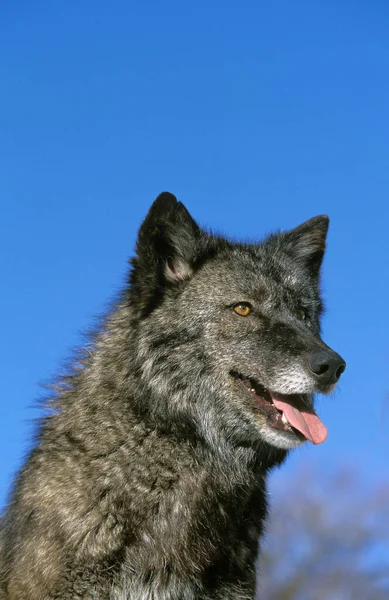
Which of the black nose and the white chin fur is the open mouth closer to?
the white chin fur

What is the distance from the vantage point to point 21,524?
19.7 feet

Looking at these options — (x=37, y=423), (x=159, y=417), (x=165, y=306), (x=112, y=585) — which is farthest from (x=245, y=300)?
(x=112, y=585)

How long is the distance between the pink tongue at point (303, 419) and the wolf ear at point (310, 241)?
161 centimetres

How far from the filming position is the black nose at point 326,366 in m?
6.23

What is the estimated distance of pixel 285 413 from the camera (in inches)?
253

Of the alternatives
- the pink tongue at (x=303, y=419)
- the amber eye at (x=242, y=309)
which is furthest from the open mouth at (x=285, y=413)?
the amber eye at (x=242, y=309)

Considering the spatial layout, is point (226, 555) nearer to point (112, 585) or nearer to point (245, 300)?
point (112, 585)

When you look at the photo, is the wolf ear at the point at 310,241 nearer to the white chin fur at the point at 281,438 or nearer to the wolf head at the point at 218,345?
the wolf head at the point at 218,345

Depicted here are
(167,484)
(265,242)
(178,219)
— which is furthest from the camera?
(265,242)

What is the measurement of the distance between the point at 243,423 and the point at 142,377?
2.64 feet

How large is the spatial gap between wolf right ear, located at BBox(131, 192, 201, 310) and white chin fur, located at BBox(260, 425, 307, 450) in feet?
4.35

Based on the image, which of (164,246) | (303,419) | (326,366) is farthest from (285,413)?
(164,246)

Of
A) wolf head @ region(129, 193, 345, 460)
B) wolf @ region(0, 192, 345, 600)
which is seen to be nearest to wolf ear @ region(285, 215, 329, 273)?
wolf @ region(0, 192, 345, 600)

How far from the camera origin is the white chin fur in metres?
6.30
